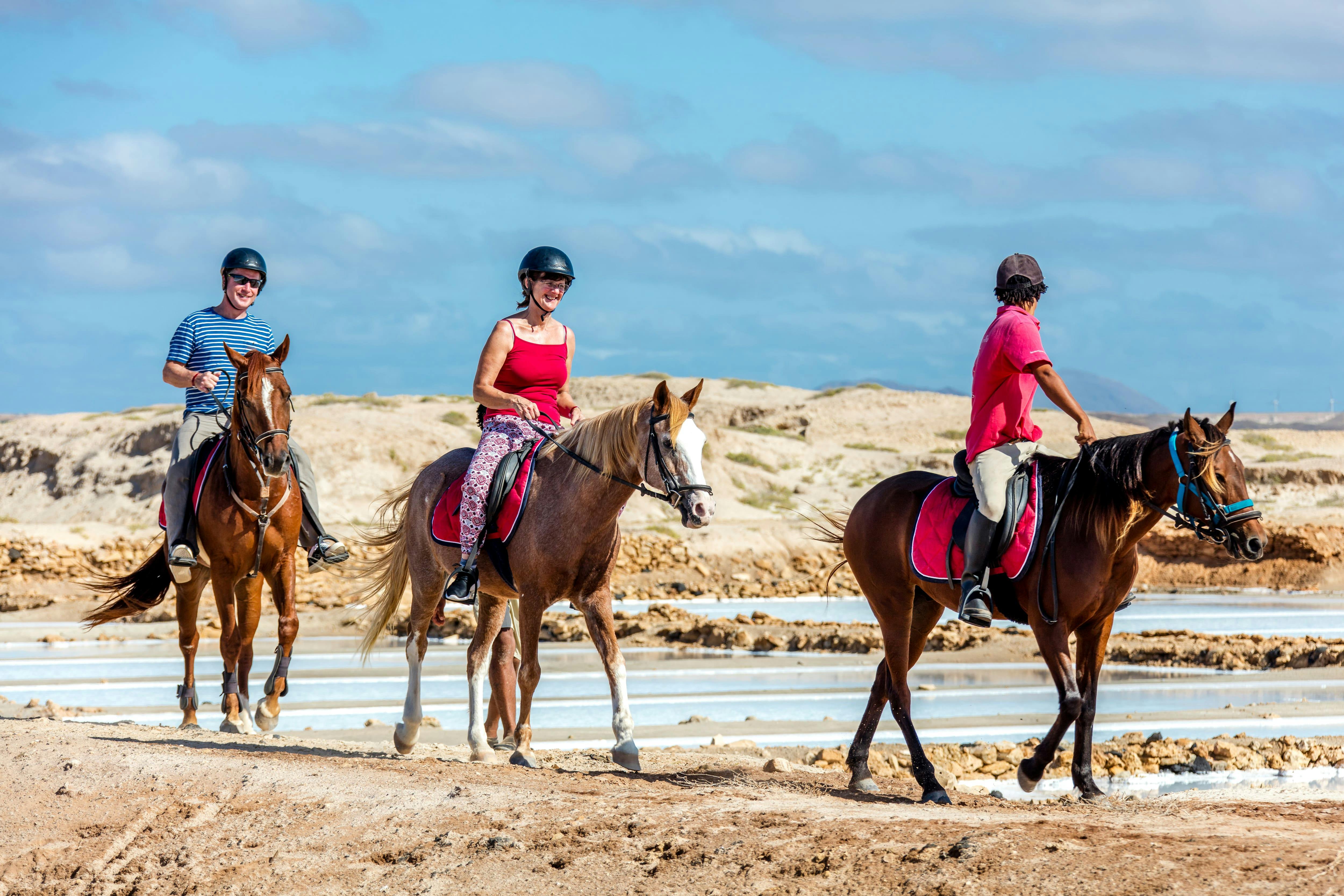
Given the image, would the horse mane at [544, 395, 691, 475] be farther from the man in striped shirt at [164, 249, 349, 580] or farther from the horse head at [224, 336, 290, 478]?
the man in striped shirt at [164, 249, 349, 580]

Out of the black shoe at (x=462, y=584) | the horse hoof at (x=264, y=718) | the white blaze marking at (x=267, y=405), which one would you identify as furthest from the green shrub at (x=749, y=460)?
the black shoe at (x=462, y=584)

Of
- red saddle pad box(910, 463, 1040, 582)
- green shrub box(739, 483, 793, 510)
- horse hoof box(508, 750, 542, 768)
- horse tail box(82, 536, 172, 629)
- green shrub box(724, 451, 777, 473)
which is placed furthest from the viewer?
green shrub box(724, 451, 777, 473)

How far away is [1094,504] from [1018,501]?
393mm

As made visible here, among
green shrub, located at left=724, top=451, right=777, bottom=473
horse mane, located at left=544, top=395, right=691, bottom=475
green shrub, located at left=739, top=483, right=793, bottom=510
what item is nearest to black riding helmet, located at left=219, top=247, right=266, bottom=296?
horse mane, located at left=544, top=395, right=691, bottom=475

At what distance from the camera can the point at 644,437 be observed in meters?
7.48

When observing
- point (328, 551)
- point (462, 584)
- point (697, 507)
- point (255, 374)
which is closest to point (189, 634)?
point (328, 551)

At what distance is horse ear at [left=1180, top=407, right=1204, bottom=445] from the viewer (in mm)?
6859

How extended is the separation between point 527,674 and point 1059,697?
10.1ft

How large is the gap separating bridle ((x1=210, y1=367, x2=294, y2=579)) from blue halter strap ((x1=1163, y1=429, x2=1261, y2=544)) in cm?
549

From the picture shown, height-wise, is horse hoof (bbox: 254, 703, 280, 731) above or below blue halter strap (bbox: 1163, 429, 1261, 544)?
below

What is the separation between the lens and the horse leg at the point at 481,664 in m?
8.50

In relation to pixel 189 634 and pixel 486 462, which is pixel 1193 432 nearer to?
pixel 486 462

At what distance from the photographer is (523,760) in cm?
816

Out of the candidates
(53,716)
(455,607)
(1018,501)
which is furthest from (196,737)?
(455,607)
